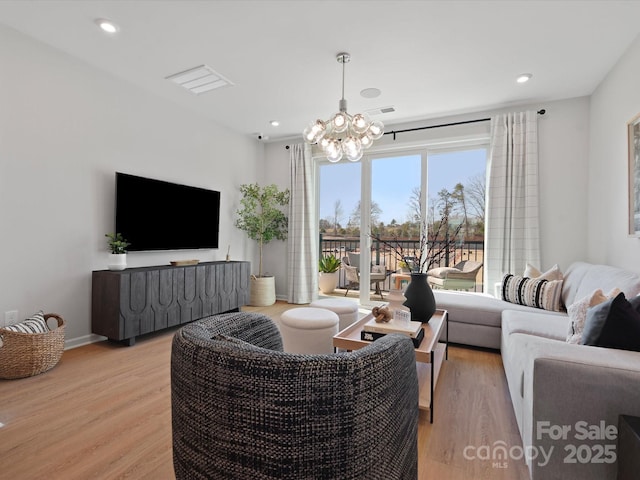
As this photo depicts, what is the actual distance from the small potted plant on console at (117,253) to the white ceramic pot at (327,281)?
288cm

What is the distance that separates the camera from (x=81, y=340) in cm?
304

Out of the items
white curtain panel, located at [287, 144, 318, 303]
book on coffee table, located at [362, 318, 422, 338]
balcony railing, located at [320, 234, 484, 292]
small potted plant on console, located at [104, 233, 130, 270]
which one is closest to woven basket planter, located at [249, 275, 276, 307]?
white curtain panel, located at [287, 144, 318, 303]

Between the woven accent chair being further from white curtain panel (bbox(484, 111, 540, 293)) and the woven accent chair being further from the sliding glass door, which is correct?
white curtain panel (bbox(484, 111, 540, 293))

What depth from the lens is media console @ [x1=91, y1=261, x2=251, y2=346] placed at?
2.95 metres

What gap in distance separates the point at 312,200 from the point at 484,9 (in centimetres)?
326

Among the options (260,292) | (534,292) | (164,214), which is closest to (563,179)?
(534,292)

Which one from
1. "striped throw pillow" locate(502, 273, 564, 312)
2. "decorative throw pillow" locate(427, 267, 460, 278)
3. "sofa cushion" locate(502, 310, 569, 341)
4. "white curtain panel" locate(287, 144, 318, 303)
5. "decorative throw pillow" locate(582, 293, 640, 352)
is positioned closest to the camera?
"decorative throw pillow" locate(582, 293, 640, 352)

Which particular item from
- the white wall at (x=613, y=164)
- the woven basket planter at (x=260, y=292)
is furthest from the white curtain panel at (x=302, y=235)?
the white wall at (x=613, y=164)

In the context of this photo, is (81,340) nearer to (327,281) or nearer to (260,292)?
(260,292)

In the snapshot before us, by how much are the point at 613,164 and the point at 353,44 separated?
8.31 ft

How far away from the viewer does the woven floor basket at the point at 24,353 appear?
229 centimetres

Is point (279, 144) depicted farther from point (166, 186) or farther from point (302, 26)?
point (302, 26)

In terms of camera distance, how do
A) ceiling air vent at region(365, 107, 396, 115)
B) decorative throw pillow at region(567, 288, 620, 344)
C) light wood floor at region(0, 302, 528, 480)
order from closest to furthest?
light wood floor at region(0, 302, 528, 480), decorative throw pillow at region(567, 288, 620, 344), ceiling air vent at region(365, 107, 396, 115)

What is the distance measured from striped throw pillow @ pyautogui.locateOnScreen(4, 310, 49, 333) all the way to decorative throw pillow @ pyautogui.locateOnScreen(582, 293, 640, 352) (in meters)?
3.54
